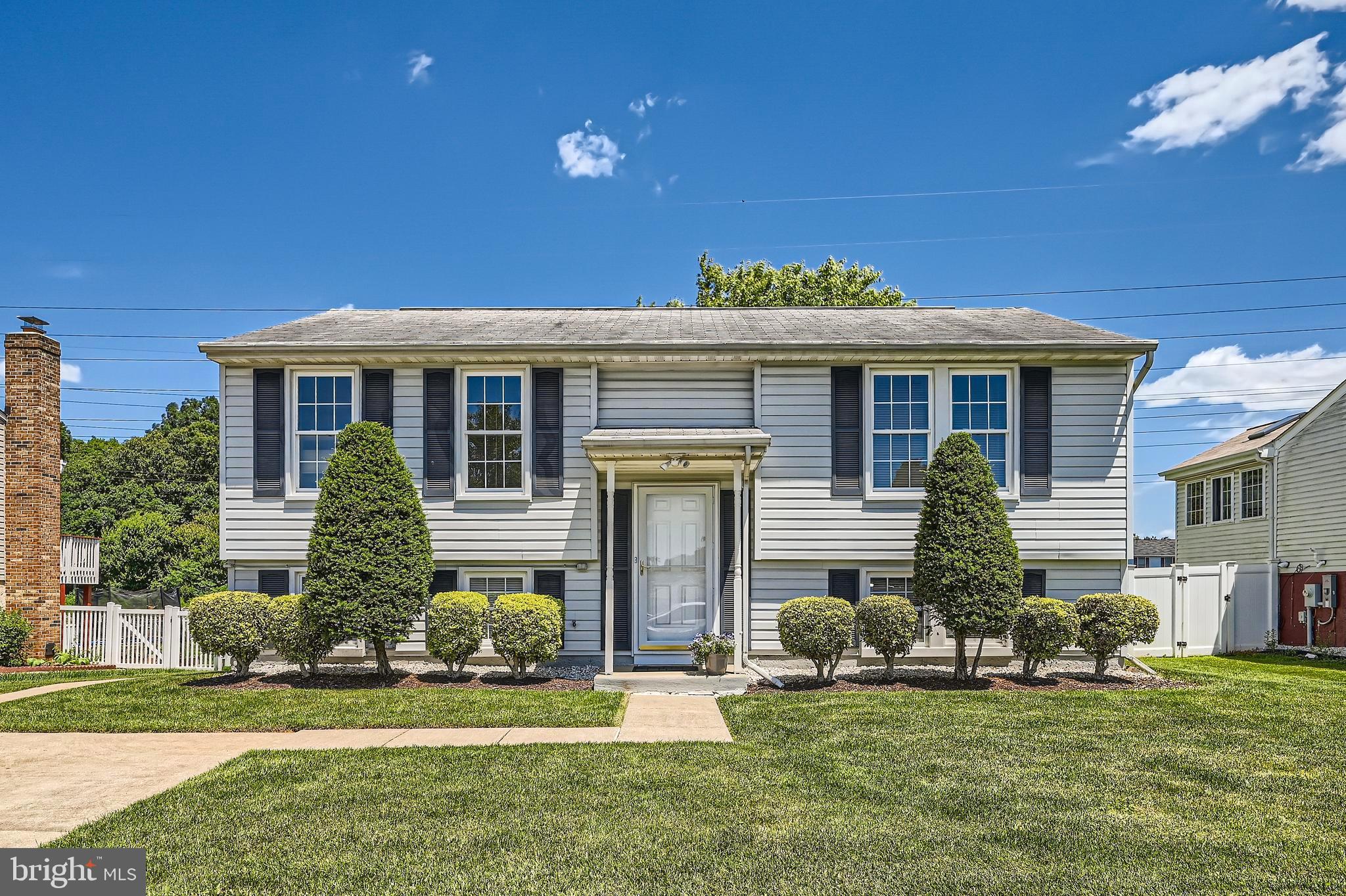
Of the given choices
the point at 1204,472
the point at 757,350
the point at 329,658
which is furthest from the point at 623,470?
the point at 1204,472

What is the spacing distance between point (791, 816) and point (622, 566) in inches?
269

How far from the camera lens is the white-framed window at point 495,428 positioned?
1146 cm

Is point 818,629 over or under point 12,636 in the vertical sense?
over

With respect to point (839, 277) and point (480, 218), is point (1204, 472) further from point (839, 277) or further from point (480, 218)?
point (480, 218)

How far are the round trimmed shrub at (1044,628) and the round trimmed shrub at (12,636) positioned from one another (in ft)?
46.0

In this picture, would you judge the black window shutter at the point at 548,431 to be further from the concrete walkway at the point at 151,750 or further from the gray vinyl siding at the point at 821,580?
the concrete walkway at the point at 151,750

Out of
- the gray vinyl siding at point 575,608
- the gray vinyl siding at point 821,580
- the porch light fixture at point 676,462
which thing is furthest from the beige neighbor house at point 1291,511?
the gray vinyl siding at point 575,608

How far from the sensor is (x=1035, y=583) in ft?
37.7

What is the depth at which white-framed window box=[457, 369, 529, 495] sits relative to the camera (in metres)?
11.5

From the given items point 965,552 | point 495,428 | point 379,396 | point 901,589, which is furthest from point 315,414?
point 965,552

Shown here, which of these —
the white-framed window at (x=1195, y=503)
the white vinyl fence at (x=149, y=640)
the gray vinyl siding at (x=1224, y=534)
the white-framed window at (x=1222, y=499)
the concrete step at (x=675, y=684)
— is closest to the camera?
the concrete step at (x=675, y=684)

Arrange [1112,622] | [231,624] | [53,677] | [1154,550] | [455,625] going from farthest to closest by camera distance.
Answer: [1154,550] < [53,677] < [1112,622] < [231,624] < [455,625]

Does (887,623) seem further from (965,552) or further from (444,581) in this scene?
(444,581)

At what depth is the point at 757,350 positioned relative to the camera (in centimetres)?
1130
